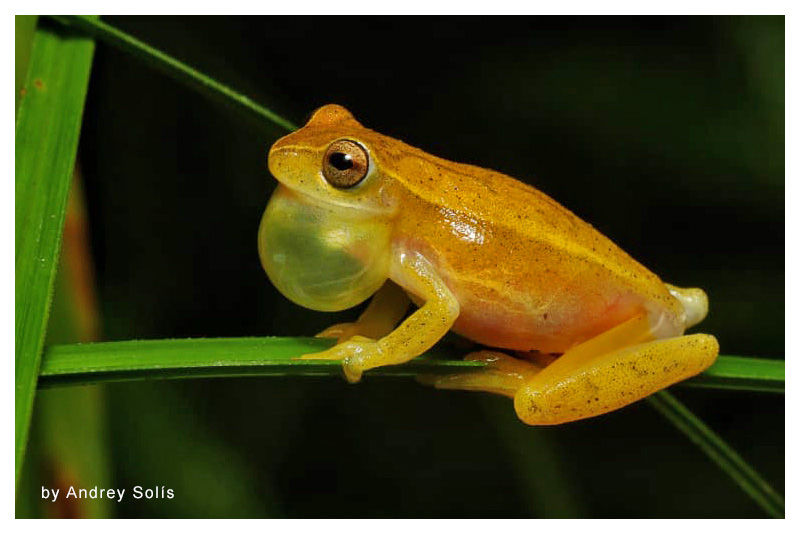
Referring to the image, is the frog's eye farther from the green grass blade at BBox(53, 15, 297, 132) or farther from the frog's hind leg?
the frog's hind leg

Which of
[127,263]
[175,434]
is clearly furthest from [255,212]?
[175,434]

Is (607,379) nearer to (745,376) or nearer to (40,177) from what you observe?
(745,376)

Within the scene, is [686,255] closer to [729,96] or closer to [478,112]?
[729,96]

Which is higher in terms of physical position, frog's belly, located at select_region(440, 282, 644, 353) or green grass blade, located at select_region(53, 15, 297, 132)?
green grass blade, located at select_region(53, 15, 297, 132)

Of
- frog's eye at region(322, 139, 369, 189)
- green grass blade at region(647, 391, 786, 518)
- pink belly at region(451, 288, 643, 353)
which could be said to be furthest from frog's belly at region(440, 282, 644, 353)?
frog's eye at region(322, 139, 369, 189)

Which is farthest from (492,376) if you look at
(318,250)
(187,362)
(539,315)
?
(187,362)

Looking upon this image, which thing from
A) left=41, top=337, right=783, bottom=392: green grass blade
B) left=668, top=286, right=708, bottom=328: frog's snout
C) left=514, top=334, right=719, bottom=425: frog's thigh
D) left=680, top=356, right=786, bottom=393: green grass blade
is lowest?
left=680, top=356, right=786, bottom=393: green grass blade
